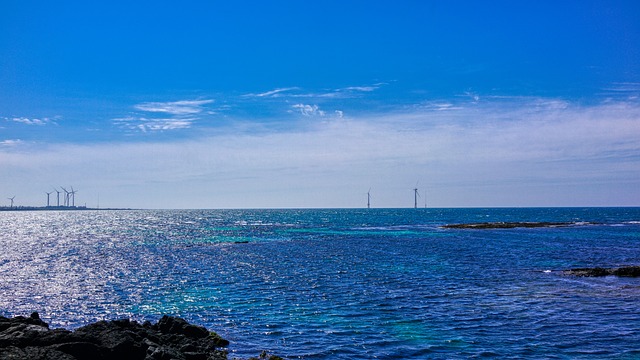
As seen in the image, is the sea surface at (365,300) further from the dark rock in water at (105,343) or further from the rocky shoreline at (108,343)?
the dark rock in water at (105,343)

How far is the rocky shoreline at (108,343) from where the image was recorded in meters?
20.5

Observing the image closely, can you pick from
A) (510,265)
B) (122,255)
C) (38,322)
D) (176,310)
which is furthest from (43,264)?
(510,265)

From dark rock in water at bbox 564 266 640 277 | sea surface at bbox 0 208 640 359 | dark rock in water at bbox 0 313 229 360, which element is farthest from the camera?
dark rock in water at bbox 564 266 640 277

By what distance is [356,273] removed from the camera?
5812cm

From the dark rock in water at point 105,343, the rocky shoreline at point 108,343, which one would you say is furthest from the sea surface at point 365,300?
the dark rock in water at point 105,343

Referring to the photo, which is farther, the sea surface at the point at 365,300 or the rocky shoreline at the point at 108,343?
the sea surface at the point at 365,300

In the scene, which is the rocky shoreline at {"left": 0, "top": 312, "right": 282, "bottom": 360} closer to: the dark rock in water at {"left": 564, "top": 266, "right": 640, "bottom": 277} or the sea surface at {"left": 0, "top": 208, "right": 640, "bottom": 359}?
the sea surface at {"left": 0, "top": 208, "right": 640, "bottom": 359}

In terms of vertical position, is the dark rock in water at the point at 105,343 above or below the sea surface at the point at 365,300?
above

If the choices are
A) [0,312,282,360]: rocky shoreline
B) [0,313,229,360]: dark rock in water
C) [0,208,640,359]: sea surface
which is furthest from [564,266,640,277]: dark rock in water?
[0,313,229,360]: dark rock in water

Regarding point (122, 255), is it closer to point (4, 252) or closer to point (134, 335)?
point (4, 252)

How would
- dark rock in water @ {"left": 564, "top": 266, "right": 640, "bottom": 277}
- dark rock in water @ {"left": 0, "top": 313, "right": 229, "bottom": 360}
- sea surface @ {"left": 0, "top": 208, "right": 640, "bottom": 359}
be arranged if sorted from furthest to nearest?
1. dark rock in water @ {"left": 564, "top": 266, "right": 640, "bottom": 277}
2. sea surface @ {"left": 0, "top": 208, "right": 640, "bottom": 359}
3. dark rock in water @ {"left": 0, "top": 313, "right": 229, "bottom": 360}

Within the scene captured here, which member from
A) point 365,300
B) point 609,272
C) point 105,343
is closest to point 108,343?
point 105,343

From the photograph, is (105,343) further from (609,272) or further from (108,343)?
(609,272)

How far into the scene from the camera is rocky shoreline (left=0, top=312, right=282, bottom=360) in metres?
20.5
